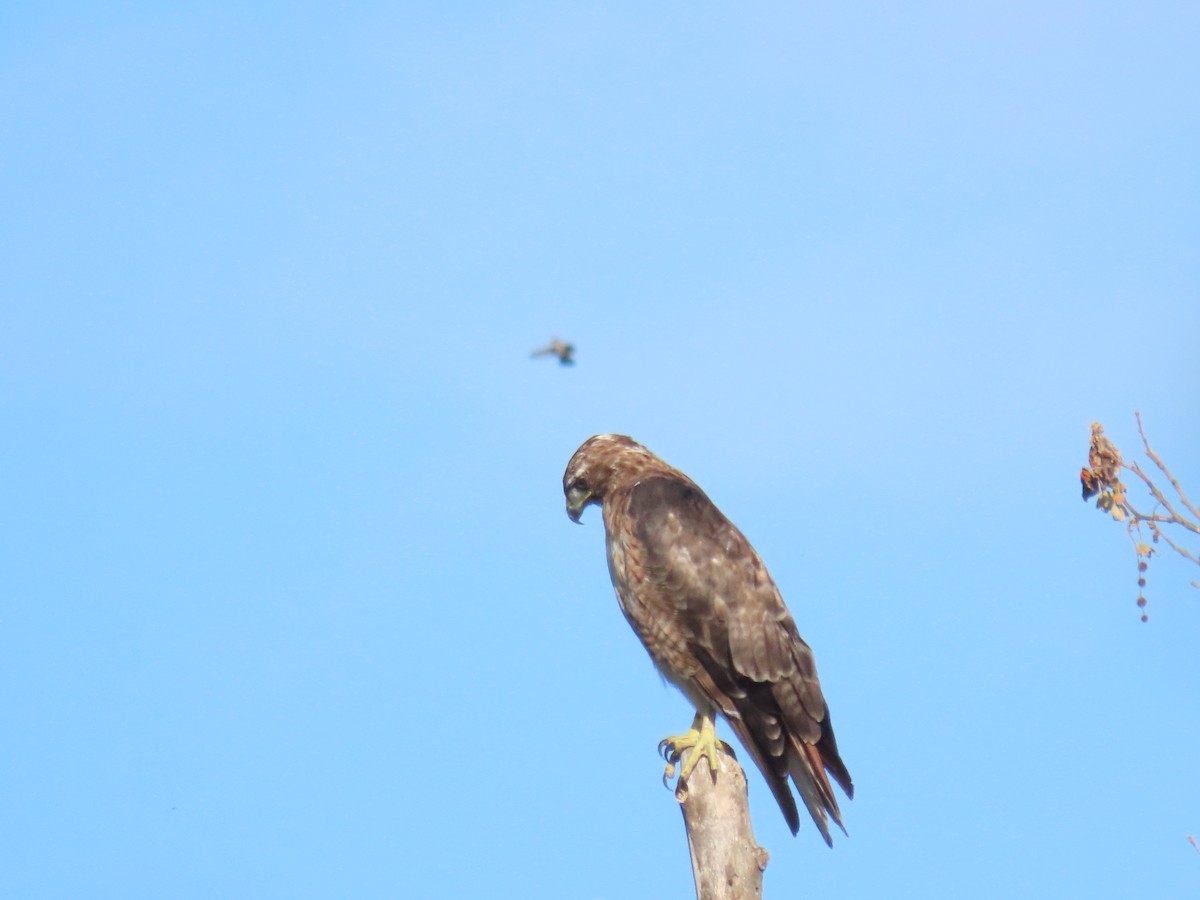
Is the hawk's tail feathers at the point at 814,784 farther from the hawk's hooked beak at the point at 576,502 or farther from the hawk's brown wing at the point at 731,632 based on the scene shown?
the hawk's hooked beak at the point at 576,502

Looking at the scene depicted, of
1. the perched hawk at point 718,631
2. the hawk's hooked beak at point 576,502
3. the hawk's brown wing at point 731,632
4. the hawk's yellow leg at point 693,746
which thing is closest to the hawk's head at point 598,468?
the hawk's hooked beak at point 576,502

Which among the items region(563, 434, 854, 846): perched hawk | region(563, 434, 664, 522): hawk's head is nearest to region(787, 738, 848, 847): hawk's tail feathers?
region(563, 434, 854, 846): perched hawk

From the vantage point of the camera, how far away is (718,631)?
20.6 feet

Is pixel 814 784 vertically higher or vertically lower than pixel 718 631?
lower

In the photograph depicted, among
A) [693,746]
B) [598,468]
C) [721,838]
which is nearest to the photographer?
[721,838]

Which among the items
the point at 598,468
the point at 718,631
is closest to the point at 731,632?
the point at 718,631

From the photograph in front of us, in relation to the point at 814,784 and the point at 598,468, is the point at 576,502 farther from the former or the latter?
the point at 814,784

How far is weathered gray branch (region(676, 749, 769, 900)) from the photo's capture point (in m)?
4.59

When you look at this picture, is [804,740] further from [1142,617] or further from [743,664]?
[1142,617]

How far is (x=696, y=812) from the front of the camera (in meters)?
4.95

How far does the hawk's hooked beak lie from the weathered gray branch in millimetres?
2034

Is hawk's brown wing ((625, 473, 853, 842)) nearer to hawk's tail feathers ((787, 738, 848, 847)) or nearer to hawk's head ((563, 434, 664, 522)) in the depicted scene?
hawk's tail feathers ((787, 738, 848, 847))

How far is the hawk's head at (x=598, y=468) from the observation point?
6949 millimetres

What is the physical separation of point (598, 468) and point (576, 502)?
0.69 feet
